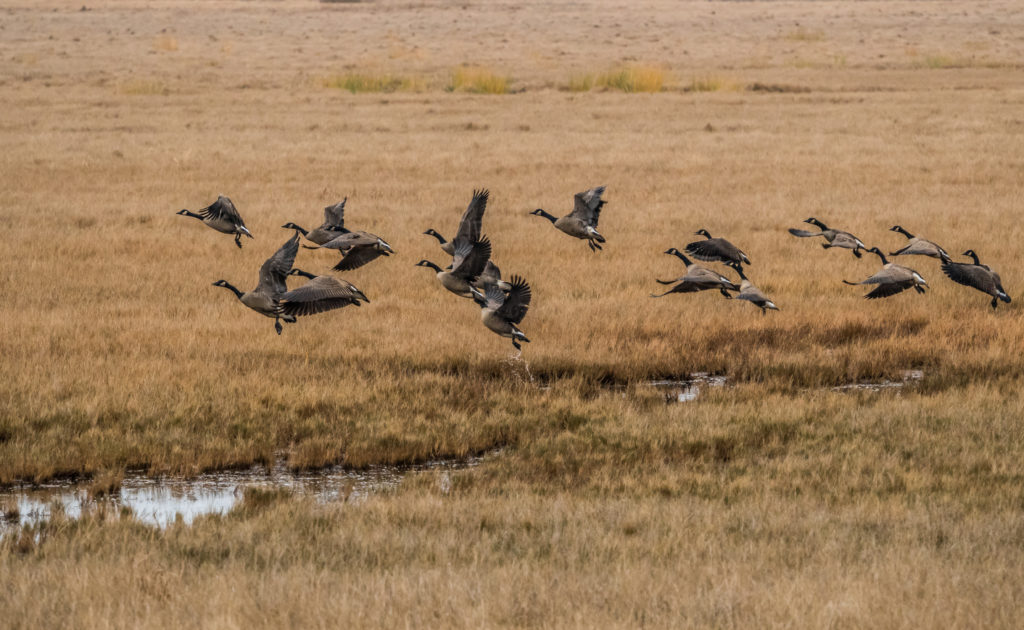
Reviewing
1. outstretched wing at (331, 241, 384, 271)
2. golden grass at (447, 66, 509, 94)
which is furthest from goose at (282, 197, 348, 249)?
golden grass at (447, 66, 509, 94)

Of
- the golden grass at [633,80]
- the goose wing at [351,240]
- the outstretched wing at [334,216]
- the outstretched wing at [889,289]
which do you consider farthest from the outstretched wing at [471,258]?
the golden grass at [633,80]

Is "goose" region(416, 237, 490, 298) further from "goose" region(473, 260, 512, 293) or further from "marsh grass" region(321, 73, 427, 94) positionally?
"marsh grass" region(321, 73, 427, 94)

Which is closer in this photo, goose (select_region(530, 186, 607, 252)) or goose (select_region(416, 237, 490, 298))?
goose (select_region(416, 237, 490, 298))

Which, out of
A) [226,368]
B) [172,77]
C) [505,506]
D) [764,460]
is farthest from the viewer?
[172,77]

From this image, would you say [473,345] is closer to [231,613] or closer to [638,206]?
[231,613]

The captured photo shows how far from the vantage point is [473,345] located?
12.4 metres

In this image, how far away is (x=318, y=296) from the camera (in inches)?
406

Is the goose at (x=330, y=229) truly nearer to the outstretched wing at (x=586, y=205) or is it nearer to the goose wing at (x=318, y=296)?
the goose wing at (x=318, y=296)

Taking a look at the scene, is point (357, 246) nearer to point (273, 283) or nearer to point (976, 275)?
point (273, 283)

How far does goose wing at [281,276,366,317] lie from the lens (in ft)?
33.8

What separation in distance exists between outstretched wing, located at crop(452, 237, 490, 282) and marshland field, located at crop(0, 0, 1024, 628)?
113 centimetres

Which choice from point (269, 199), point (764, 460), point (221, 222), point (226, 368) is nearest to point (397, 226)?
point (269, 199)

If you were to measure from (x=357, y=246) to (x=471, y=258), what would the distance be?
1978mm

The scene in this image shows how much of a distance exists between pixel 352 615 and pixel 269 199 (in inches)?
648
